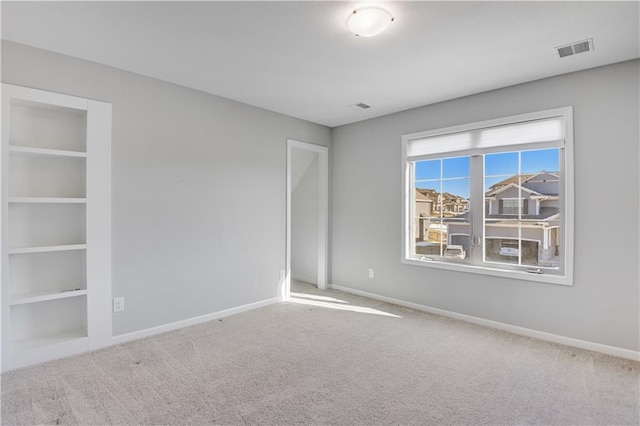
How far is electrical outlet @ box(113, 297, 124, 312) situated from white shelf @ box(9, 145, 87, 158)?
1290mm

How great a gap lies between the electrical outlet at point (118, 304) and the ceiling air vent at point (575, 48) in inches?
166

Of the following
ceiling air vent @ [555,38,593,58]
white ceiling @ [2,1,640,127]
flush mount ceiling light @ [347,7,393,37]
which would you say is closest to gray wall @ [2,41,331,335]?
white ceiling @ [2,1,640,127]

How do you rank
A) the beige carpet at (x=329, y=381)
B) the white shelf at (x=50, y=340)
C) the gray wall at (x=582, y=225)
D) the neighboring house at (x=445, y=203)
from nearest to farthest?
the beige carpet at (x=329, y=381) → the white shelf at (x=50, y=340) → the gray wall at (x=582, y=225) → the neighboring house at (x=445, y=203)

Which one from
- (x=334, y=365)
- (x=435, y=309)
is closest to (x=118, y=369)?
(x=334, y=365)

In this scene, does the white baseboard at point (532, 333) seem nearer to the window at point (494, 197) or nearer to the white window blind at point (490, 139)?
the window at point (494, 197)

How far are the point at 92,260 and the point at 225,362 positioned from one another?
145cm

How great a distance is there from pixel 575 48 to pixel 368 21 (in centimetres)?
172

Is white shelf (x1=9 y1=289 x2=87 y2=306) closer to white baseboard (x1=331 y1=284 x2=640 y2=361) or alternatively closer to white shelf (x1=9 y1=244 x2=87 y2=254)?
white shelf (x1=9 y1=244 x2=87 y2=254)

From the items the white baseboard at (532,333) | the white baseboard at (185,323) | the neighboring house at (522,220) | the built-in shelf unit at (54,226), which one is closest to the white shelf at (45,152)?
the built-in shelf unit at (54,226)

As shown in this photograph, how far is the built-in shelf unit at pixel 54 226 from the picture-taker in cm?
248

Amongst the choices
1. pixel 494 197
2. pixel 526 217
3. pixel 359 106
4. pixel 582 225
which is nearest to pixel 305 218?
pixel 359 106

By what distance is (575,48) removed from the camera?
2477 mm

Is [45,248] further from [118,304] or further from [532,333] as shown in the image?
[532,333]

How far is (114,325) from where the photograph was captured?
290cm
